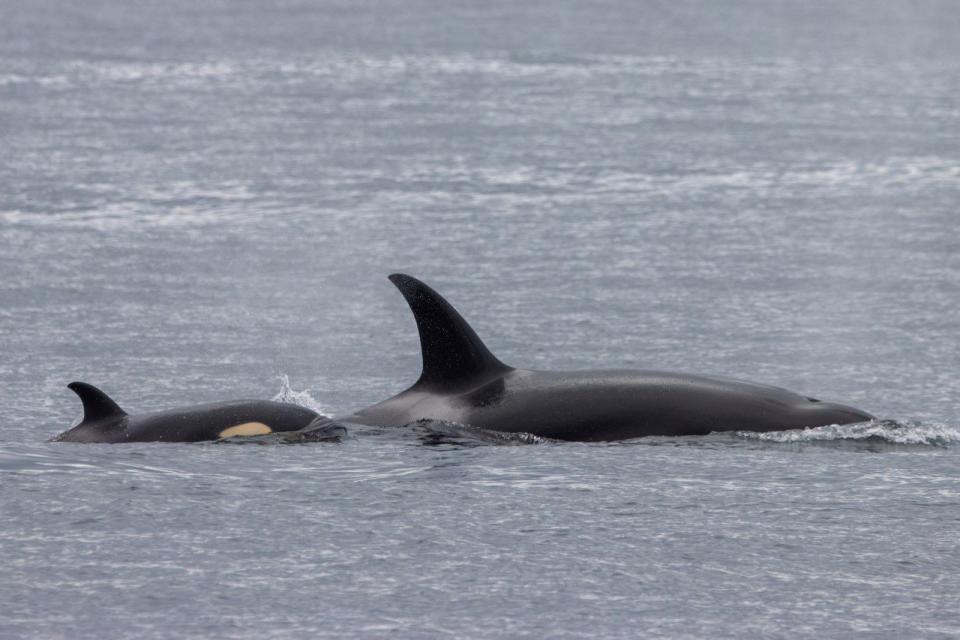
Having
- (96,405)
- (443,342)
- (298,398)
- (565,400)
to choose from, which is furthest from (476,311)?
(96,405)

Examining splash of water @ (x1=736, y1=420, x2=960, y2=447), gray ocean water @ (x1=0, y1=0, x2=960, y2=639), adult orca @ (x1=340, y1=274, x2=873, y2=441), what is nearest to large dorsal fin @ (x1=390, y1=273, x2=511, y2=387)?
adult orca @ (x1=340, y1=274, x2=873, y2=441)

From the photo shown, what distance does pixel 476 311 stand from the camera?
15727mm

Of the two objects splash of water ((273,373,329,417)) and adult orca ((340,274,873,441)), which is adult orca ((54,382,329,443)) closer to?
adult orca ((340,274,873,441))

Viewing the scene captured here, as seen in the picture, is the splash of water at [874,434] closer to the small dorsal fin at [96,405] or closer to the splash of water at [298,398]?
the splash of water at [298,398]

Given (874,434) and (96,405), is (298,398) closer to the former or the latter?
(96,405)

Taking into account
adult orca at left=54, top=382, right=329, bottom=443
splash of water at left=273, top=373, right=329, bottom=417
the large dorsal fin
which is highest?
the large dorsal fin

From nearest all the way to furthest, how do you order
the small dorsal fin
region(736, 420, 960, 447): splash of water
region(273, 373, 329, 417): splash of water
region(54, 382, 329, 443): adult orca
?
region(736, 420, 960, 447): splash of water < region(54, 382, 329, 443): adult orca < the small dorsal fin < region(273, 373, 329, 417): splash of water

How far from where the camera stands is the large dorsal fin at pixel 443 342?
10016mm

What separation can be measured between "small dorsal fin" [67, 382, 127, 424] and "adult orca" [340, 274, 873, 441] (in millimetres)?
1366

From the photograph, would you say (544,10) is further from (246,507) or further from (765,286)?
(246,507)

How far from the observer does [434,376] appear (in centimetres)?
1030

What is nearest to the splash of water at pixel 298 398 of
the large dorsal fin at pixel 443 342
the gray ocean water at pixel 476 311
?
the gray ocean water at pixel 476 311

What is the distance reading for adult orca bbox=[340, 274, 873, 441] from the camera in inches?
388

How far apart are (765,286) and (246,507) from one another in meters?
9.50
